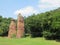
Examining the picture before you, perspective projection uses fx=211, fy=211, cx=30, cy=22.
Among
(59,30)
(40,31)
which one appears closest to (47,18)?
(59,30)

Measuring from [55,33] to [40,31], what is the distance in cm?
1430

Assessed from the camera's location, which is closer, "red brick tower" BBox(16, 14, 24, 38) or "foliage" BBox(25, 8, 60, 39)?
"foliage" BBox(25, 8, 60, 39)

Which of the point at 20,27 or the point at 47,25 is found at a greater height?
the point at 47,25

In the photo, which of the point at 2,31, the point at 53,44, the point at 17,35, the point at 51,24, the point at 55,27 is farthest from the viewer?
the point at 2,31

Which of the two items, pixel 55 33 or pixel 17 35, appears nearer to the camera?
pixel 55 33

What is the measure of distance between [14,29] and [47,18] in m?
15.6

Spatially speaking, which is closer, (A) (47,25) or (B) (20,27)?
(A) (47,25)

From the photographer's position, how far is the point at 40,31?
70625 millimetres

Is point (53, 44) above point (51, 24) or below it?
below

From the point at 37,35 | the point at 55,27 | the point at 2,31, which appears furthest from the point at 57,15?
the point at 2,31

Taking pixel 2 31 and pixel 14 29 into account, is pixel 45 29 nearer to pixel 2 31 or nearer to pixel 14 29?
pixel 14 29

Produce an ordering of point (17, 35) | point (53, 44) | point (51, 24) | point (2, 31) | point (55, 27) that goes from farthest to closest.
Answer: point (2, 31), point (17, 35), point (51, 24), point (55, 27), point (53, 44)

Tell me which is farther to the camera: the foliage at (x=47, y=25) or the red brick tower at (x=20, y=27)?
the red brick tower at (x=20, y=27)

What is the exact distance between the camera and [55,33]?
56719mm
